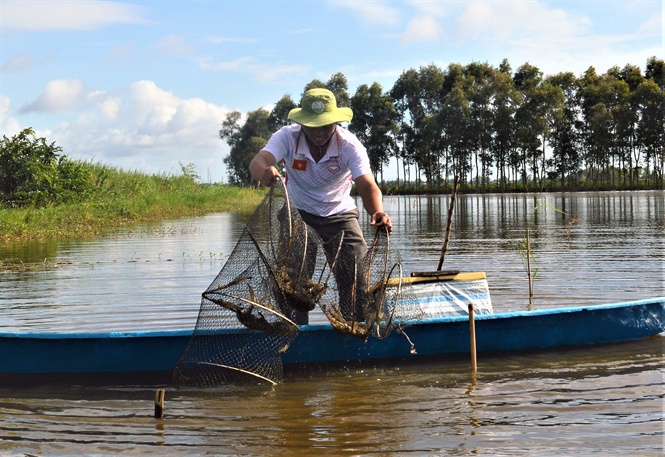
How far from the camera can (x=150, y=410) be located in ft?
16.4

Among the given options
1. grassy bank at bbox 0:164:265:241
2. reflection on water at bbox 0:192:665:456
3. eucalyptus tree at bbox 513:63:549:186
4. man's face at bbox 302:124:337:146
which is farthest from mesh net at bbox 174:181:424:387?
eucalyptus tree at bbox 513:63:549:186

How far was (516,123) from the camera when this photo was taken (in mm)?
54875

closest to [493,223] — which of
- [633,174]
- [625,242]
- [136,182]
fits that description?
[625,242]

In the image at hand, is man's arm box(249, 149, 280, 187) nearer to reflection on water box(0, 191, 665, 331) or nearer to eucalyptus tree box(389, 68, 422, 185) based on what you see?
reflection on water box(0, 191, 665, 331)

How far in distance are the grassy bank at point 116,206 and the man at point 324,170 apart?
14118 millimetres

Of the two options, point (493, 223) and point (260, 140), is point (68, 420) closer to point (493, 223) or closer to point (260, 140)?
point (493, 223)

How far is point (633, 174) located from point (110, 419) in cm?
5822

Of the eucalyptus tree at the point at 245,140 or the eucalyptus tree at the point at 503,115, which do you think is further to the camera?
the eucalyptus tree at the point at 245,140

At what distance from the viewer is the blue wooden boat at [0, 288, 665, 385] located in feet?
18.4

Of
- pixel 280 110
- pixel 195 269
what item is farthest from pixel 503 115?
pixel 195 269

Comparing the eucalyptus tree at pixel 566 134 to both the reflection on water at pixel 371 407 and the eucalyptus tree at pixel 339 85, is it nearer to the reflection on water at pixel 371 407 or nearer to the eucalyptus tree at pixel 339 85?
the eucalyptus tree at pixel 339 85

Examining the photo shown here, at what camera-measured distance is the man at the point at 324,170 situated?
525cm

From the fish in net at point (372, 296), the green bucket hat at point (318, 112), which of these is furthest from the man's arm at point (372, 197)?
the green bucket hat at point (318, 112)

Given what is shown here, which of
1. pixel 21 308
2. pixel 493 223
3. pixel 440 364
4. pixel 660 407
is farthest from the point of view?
pixel 493 223
